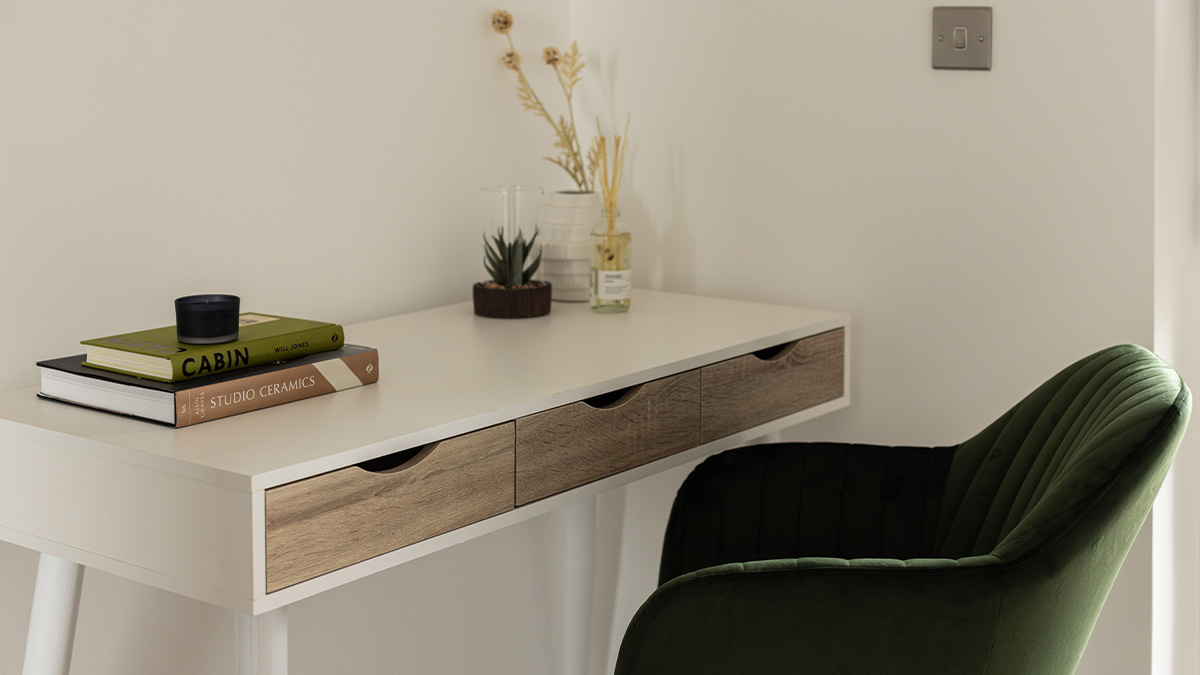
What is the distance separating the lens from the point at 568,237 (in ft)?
5.96

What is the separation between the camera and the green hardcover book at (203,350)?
1.11 meters

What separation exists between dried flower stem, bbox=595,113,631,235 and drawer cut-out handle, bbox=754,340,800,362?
296 millimetres

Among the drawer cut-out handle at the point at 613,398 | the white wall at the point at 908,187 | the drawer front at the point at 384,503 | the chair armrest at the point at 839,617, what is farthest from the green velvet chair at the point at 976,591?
the white wall at the point at 908,187

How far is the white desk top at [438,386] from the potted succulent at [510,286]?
0.07 ft

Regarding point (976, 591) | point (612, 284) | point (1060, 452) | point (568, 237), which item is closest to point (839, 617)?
point (976, 591)

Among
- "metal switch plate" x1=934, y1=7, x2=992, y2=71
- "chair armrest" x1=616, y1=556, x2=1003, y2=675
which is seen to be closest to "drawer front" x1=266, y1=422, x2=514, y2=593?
"chair armrest" x1=616, y1=556, x2=1003, y2=675

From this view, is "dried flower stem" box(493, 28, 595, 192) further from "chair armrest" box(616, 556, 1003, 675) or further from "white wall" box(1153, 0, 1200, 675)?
"chair armrest" box(616, 556, 1003, 675)

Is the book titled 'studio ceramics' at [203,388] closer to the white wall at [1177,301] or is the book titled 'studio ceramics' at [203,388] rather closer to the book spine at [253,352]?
the book spine at [253,352]

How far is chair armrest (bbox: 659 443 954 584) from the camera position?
1446mm

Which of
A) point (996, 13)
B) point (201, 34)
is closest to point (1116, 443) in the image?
point (996, 13)

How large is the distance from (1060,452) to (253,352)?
83 cm

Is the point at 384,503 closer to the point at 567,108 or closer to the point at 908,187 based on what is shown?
the point at 908,187

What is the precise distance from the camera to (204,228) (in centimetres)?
149

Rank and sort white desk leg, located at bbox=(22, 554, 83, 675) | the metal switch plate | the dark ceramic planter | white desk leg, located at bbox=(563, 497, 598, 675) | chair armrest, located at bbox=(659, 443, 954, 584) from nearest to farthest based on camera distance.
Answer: white desk leg, located at bbox=(22, 554, 83, 675), chair armrest, located at bbox=(659, 443, 954, 584), the metal switch plate, the dark ceramic planter, white desk leg, located at bbox=(563, 497, 598, 675)
